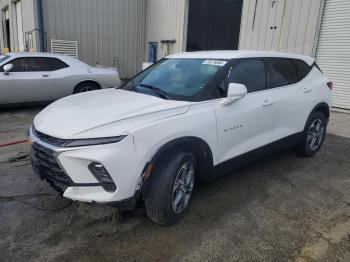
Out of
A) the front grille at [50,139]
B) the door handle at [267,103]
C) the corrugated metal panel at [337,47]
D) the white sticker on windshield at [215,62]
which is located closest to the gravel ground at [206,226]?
the front grille at [50,139]

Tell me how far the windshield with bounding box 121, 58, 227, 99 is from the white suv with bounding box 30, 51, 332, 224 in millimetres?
13

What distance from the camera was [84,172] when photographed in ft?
8.29

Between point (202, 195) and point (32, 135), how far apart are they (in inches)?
77.4

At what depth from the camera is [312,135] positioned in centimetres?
502

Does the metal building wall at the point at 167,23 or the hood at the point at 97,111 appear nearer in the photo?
the hood at the point at 97,111

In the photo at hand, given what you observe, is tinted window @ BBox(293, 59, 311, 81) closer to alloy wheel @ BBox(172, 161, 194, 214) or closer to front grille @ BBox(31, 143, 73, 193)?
alloy wheel @ BBox(172, 161, 194, 214)

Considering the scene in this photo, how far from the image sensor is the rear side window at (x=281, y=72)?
13.7ft

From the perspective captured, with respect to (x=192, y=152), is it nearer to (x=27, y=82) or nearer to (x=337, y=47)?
(x=27, y=82)

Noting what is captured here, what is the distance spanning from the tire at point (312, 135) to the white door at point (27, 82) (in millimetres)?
6102

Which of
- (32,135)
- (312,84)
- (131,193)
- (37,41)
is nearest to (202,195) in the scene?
(131,193)

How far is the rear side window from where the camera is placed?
4.16m

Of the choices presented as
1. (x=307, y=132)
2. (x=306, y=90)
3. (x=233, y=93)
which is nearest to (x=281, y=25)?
(x=306, y=90)

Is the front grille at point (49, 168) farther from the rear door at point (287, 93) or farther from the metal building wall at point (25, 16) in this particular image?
the metal building wall at point (25, 16)

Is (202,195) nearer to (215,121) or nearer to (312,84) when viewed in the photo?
(215,121)
